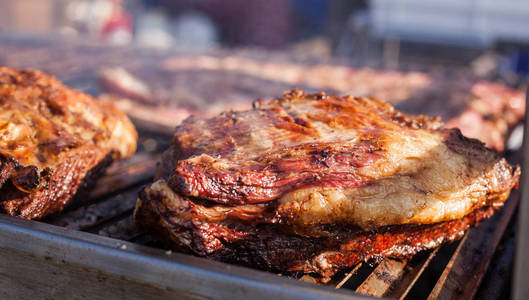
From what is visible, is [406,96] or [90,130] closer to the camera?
[90,130]

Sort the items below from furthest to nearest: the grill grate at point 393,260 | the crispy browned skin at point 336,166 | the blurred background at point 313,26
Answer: the blurred background at point 313,26
the grill grate at point 393,260
the crispy browned skin at point 336,166

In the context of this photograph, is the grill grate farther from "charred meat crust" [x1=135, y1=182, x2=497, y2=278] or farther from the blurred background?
the blurred background

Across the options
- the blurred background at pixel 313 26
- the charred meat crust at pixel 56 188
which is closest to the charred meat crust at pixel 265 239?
the charred meat crust at pixel 56 188

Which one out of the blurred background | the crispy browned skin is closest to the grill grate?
the crispy browned skin

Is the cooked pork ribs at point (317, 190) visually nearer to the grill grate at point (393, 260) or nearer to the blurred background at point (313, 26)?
the grill grate at point (393, 260)

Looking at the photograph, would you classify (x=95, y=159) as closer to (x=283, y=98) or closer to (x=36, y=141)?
(x=36, y=141)

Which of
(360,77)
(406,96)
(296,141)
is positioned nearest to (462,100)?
(406,96)
